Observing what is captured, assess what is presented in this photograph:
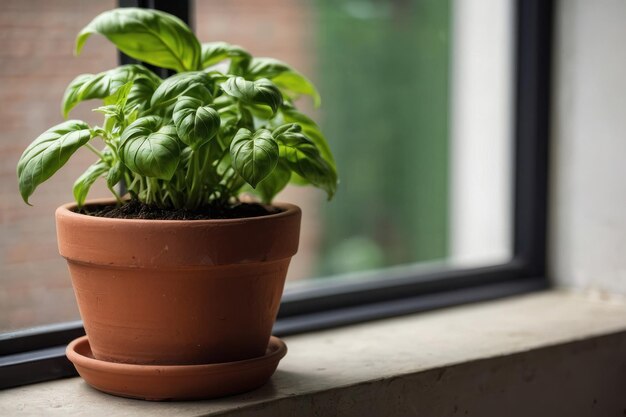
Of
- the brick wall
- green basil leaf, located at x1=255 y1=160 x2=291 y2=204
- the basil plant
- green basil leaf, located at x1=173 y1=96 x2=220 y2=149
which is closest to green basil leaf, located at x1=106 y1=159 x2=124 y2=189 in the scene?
the basil plant

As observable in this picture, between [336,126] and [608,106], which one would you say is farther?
[336,126]

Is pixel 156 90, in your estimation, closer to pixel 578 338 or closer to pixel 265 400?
pixel 265 400

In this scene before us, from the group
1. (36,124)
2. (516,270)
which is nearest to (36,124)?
(36,124)

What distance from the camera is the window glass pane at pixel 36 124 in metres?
1.60

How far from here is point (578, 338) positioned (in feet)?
4.97

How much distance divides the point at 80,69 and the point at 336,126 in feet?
5.24

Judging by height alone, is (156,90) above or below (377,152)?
above

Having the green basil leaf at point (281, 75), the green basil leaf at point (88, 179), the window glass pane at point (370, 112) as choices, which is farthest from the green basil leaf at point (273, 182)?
the window glass pane at point (370, 112)

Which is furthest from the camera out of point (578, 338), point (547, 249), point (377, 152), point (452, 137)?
point (377, 152)

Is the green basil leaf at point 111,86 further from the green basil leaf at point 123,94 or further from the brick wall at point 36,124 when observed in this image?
the brick wall at point 36,124

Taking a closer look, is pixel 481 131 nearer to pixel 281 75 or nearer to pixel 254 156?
pixel 281 75

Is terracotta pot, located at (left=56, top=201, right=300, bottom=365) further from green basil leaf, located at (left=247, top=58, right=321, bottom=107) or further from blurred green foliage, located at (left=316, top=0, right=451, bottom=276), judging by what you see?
blurred green foliage, located at (left=316, top=0, right=451, bottom=276)

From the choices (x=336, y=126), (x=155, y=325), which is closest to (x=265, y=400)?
(x=155, y=325)

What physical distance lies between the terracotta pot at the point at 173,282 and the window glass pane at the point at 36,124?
0.47 meters
